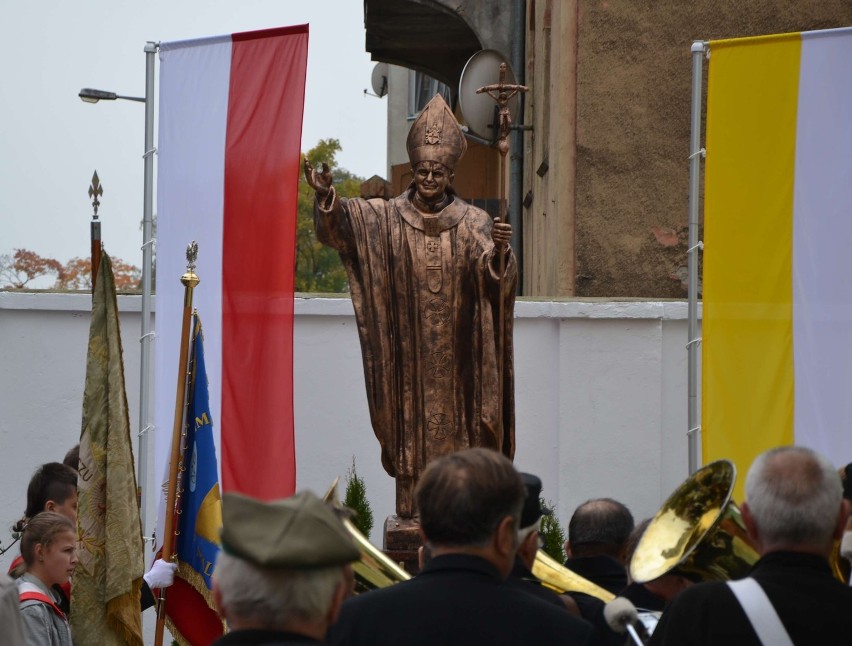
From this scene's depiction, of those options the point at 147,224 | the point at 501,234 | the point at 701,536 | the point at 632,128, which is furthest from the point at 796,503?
the point at 632,128

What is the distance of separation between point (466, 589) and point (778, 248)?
490 centimetres

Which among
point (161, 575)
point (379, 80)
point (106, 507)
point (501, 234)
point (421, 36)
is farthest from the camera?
point (379, 80)

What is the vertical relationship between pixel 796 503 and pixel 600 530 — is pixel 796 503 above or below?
above

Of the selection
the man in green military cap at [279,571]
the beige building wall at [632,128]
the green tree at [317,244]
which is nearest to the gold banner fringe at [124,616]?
the man in green military cap at [279,571]

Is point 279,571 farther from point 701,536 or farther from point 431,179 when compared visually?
point 431,179

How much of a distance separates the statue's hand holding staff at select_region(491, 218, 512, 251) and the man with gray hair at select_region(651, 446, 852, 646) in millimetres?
3229

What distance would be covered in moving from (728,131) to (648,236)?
12.4 ft

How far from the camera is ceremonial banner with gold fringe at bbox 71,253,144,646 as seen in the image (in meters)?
5.52

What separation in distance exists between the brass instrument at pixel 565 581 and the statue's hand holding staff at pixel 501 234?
2.36 m

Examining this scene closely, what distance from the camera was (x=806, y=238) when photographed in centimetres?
733

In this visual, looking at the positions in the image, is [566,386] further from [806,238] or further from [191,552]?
[191,552]

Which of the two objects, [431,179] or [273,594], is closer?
[273,594]

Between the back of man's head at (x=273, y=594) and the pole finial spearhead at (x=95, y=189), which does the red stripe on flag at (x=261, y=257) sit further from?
the back of man's head at (x=273, y=594)

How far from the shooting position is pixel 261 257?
26.6 feet
